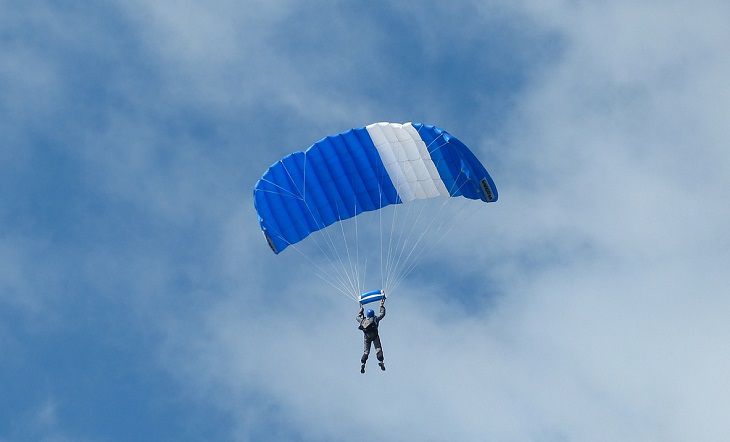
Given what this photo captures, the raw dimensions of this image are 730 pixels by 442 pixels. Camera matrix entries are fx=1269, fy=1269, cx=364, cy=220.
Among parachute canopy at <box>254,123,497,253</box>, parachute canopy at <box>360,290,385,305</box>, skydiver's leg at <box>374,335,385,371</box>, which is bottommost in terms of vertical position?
skydiver's leg at <box>374,335,385,371</box>

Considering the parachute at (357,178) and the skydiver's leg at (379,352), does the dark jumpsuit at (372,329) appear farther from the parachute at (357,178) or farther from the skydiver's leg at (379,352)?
the parachute at (357,178)

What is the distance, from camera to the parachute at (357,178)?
3316cm

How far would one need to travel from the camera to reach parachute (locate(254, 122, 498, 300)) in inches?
1305

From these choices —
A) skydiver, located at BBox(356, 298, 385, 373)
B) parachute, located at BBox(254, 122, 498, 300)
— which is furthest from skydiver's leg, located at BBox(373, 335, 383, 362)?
parachute, located at BBox(254, 122, 498, 300)

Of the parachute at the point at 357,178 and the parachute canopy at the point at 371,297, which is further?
the parachute at the point at 357,178

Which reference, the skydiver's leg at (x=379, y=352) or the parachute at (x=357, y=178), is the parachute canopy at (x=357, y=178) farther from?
the skydiver's leg at (x=379, y=352)

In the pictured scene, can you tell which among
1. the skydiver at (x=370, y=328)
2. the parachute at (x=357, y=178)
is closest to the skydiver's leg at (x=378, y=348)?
the skydiver at (x=370, y=328)

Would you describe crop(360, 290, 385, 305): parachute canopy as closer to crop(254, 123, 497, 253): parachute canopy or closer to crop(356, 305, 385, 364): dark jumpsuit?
crop(356, 305, 385, 364): dark jumpsuit

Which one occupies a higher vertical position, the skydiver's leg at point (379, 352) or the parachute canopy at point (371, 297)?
the parachute canopy at point (371, 297)

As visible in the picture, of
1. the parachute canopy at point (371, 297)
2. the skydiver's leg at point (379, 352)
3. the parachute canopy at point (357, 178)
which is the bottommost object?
the skydiver's leg at point (379, 352)

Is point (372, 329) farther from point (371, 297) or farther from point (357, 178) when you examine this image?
point (357, 178)

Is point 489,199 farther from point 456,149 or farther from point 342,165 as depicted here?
point 342,165

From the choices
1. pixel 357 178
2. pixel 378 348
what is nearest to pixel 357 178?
pixel 357 178

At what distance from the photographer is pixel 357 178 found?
3378 centimetres
